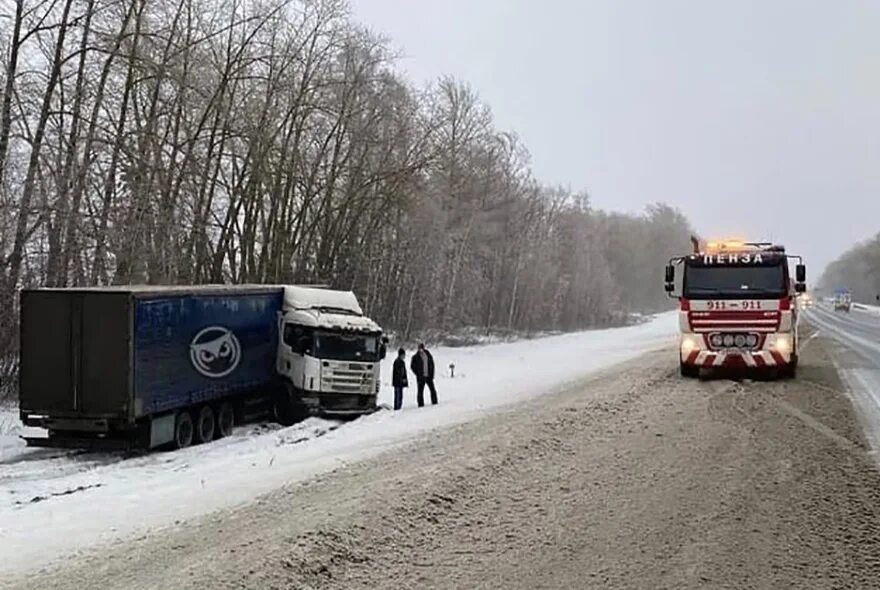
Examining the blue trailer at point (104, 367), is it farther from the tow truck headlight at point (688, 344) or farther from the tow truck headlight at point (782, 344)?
the tow truck headlight at point (782, 344)

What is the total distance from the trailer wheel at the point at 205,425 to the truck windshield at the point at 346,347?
3.53m

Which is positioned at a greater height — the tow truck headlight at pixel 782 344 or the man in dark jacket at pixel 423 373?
the tow truck headlight at pixel 782 344

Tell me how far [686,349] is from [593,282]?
238 ft

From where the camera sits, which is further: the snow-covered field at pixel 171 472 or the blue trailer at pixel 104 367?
the blue trailer at pixel 104 367

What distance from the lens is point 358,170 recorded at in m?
45.6

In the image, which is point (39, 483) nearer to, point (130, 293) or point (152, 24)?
point (130, 293)

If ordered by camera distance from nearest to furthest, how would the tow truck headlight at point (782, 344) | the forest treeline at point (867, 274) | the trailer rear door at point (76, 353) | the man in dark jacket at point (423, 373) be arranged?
the trailer rear door at point (76, 353) → the tow truck headlight at point (782, 344) → the man in dark jacket at point (423, 373) → the forest treeline at point (867, 274)

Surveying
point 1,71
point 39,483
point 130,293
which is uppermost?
point 1,71

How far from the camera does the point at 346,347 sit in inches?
955

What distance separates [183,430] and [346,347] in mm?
→ 5481

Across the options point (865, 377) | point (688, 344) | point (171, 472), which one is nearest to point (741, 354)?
point (688, 344)

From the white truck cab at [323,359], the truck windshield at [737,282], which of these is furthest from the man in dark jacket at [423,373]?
the truck windshield at [737,282]

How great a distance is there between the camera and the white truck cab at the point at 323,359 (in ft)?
77.3

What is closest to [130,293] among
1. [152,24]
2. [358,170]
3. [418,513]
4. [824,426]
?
[418,513]
